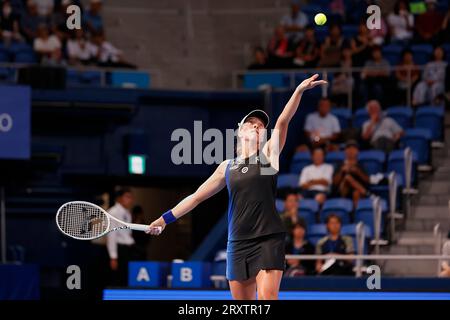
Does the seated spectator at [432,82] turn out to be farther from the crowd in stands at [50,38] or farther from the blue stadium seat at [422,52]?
the crowd in stands at [50,38]

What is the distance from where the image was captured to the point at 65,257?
55.1 ft

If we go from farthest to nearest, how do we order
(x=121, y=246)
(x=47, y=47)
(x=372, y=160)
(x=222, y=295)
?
(x=47, y=47), (x=121, y=246), (x=372, y=160), (x=222, y=295)

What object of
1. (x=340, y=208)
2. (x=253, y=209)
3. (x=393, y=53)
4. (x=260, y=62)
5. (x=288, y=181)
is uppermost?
(x=393, y=53)

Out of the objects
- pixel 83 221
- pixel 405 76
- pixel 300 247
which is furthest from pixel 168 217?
pixel 405 76

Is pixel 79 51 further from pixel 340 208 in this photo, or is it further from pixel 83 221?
pixel 83 221

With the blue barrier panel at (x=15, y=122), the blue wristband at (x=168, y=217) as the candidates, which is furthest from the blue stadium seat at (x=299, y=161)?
the blue wristband at (x=168, y=217)

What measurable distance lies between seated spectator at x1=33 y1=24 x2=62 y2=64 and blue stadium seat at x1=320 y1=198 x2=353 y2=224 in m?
4.49

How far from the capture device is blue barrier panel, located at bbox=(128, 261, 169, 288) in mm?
13391

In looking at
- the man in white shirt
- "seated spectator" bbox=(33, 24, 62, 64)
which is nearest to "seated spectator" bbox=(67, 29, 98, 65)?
"seated spectator" bbox=(33, 24, 62, 64)

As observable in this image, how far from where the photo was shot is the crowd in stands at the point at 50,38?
662 inches

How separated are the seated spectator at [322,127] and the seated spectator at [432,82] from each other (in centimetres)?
119

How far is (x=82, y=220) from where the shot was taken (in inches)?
333

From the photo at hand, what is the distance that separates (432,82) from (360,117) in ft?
3.52
